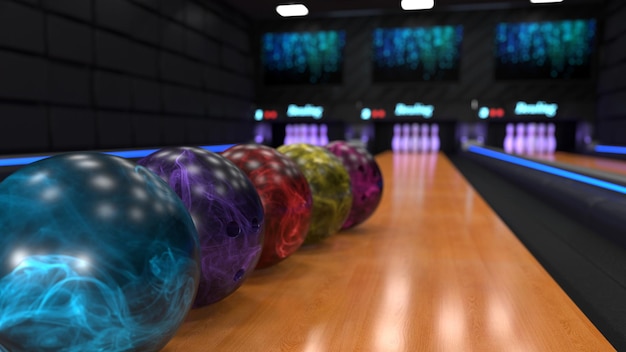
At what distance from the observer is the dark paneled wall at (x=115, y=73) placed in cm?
471

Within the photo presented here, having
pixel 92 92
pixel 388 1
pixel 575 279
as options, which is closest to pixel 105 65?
pixel 92 92

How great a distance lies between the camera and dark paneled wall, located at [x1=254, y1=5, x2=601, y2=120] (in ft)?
31.4

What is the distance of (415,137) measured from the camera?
11.0 metres

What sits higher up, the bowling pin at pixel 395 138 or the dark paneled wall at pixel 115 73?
the dark paneled wall at pixel 115 73

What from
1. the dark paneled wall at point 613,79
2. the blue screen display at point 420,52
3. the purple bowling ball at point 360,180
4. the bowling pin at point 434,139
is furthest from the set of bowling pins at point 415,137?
the purple bowling ball at point 360,180

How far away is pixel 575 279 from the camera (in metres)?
1.73

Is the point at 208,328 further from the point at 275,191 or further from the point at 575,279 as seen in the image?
the point at 575,279

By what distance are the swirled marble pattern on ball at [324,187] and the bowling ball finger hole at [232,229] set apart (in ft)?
2.14

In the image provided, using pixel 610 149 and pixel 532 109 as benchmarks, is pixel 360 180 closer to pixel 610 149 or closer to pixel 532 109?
pixel 610 149

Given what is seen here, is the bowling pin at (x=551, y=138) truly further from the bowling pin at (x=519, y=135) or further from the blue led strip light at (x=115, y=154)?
the blue led strip light at (x=115, y=154)

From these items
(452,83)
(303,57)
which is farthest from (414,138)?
(303,57)

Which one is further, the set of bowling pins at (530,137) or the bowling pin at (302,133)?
the bowling pin at (302,133)

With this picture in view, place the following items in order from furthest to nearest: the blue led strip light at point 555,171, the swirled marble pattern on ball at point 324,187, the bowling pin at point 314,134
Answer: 1. the bowling pin at point 314,134
2. the blue led strip light at point 555,171
3. the swirled marble pattern on ball at point 324,187

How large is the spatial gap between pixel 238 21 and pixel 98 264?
31.2 ft
